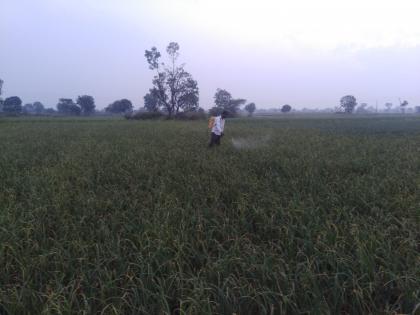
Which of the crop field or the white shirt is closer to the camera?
the crop field

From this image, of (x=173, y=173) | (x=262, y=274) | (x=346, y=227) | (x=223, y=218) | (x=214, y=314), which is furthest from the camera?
(x=173, y=173)

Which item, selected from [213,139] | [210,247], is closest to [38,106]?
[213,139]

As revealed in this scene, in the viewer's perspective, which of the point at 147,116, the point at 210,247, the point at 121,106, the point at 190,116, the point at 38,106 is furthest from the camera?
the point at 38,106

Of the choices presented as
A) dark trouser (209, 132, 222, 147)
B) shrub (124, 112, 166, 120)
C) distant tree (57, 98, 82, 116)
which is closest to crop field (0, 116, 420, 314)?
dark trouser (209, 132, 222, 147)

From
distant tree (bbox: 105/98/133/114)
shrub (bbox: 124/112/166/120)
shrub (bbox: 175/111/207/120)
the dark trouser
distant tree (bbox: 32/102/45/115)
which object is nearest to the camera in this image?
the dark trouser

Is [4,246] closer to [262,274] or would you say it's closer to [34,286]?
Result: [34,286]

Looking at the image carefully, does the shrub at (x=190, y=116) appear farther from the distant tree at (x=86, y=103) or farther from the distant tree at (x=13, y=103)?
the distant tree at (x=13, y=103)

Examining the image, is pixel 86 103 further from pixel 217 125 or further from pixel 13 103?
pixel 217 125

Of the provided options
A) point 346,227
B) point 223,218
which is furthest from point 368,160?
point 223,218

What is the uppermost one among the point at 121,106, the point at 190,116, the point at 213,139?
the point at 121,106

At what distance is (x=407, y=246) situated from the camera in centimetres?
291

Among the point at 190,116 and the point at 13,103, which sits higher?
the point at 13,103

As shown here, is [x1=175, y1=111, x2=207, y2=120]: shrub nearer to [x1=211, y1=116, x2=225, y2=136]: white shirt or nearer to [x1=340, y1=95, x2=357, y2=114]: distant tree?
[x1=211, y1=116, x2=225, y2=136]: white shirt

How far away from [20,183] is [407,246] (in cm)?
672
